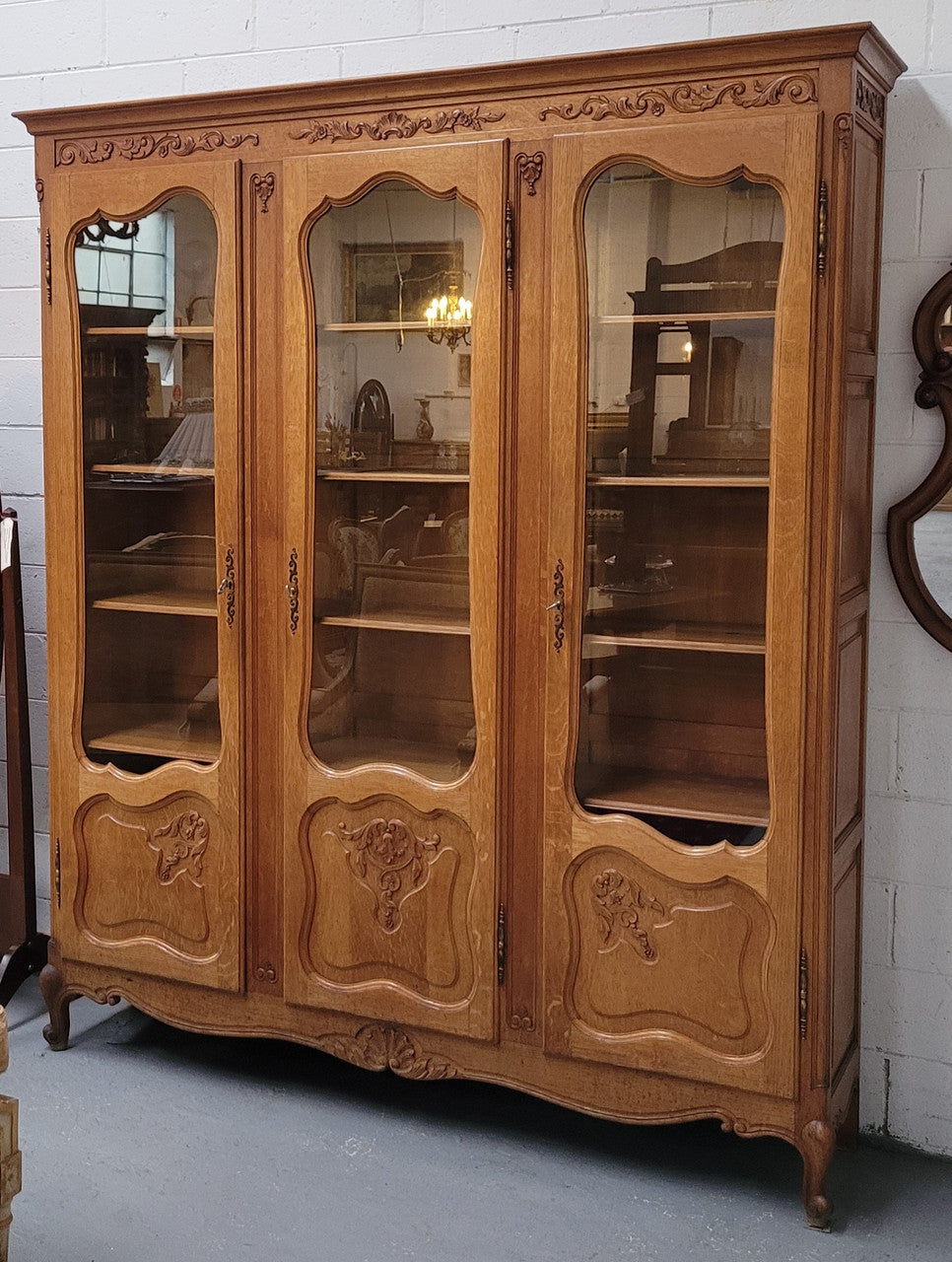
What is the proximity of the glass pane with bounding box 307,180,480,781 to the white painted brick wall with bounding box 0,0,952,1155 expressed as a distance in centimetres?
66

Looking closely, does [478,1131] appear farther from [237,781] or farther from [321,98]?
[321,98]

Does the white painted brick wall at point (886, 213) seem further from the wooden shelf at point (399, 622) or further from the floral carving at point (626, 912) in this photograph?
the wooden shelf at point (399, 622)

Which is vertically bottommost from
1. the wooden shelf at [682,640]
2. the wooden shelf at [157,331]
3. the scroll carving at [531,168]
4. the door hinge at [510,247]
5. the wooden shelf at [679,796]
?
the wooden shelf at [679,796]

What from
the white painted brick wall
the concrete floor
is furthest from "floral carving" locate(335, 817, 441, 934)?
the white painted brick wall

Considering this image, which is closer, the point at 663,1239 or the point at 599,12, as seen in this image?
the point at 663,1239

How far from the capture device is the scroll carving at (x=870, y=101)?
8.02 feet

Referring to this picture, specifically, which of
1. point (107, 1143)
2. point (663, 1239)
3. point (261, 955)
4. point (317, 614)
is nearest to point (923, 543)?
point (317, 614)

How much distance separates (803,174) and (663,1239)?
1.99 meters

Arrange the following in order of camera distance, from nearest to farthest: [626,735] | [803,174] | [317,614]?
1. [803,174]
2. [626,735]
3. [317,614]

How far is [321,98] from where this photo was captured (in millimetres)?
2738

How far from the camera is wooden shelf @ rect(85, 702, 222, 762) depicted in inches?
121

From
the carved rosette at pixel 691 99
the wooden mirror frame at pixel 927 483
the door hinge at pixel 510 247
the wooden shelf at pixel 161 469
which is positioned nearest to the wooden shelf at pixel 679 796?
the wooden mirror frame at pixel 927 483

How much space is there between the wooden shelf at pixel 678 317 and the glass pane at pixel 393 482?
11.7 inches

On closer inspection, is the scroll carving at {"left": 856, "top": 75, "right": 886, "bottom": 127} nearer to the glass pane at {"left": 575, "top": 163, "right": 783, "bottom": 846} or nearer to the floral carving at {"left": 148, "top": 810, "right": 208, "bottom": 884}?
the glass pane at {"left": 575, "top": 163, "right": 783, "bottom": 846}
